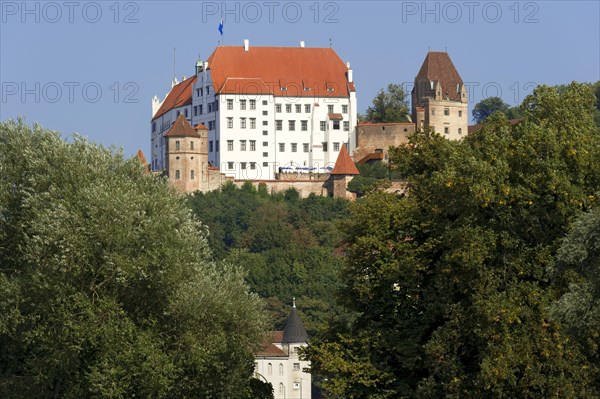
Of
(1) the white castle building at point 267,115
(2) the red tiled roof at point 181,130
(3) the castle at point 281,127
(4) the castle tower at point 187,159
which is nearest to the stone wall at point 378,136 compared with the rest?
(3) the castle at point 281,127

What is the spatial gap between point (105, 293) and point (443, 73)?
106 m

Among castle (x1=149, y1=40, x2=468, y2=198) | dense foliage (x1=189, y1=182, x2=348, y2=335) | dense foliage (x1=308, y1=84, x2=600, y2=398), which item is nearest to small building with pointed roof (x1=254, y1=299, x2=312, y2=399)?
dense foliage (x1=189, y1=182, x2=348, y2=335)

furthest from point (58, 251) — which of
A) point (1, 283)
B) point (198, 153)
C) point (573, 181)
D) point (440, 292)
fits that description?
point (198, 153)

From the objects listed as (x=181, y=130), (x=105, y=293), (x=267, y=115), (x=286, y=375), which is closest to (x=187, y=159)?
(x=181, y=130)

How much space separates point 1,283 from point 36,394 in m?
2.59

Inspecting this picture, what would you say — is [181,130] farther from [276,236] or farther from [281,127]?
[276,236]

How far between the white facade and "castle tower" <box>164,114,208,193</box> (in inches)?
927

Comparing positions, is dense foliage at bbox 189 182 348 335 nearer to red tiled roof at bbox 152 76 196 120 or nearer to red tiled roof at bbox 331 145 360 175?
red tiled roof at bbox 331 145 360 175

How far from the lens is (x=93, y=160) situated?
42.5 m

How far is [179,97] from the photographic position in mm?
145125

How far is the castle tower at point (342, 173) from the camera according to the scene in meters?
131

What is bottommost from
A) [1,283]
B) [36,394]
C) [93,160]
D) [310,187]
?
[36,394]

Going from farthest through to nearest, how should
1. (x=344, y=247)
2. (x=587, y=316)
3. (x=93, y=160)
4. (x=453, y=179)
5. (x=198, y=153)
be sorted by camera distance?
(x=198, y=153) < (x=344, y=247) < (x=93, y=160) < (x=453, y=179) < (x=587, y=316)

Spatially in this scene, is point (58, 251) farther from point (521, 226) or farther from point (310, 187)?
point (310, 187)
